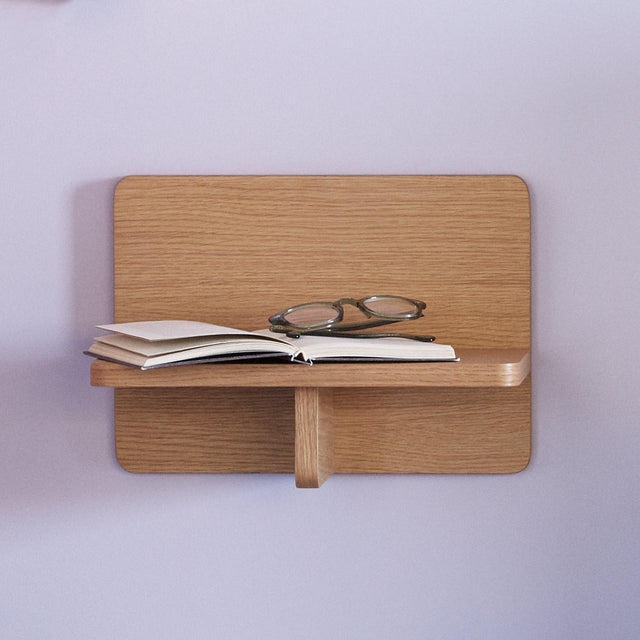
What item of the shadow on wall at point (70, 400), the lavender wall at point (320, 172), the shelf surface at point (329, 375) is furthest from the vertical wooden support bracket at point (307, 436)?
the shadow on wall at point (70, 400)

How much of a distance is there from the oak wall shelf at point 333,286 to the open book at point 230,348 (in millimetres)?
166

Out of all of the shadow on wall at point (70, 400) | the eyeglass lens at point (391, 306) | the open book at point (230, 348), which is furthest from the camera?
the shadow on wall at point (70, 400)

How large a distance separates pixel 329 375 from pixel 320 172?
298mm

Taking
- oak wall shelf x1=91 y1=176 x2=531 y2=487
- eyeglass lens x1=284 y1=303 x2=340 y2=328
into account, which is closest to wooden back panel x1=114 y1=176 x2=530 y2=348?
oak wall shelf x1=91 y1=176 x2=531 y2=487

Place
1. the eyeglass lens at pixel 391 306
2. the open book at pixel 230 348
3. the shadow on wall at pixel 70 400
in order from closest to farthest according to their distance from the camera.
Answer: the open book at pixel 230 348 < the eyeglass lens at pixel 391 306 < the shadow on wall at pixel 70 400

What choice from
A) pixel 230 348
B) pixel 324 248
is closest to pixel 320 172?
pixel 324 248

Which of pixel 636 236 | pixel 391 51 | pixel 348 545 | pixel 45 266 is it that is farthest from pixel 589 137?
pixel 45 266

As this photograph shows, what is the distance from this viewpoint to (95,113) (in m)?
0.90

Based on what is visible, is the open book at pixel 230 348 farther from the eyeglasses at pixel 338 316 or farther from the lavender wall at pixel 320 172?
the lavender wall at pixel 320 172

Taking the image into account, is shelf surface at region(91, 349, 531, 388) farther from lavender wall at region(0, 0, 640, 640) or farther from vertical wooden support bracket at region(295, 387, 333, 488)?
lavender wall at region(0, 0, 640, 640)

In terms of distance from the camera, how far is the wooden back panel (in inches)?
33.5

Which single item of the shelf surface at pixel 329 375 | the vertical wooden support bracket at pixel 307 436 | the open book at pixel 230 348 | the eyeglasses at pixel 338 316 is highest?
the eyeglasses at pixel 338 316

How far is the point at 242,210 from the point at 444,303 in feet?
0.81

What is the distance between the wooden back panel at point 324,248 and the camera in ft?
2.79
